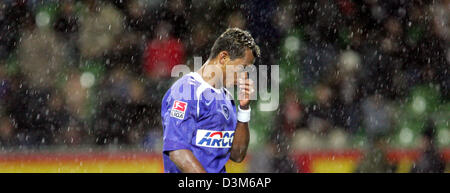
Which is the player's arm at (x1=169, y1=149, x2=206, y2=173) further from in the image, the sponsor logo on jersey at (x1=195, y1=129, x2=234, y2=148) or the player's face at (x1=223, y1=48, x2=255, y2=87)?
the player's face at (x1=223, y1=48, x2=255, y2=87)

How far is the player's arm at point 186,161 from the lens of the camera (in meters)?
2.27

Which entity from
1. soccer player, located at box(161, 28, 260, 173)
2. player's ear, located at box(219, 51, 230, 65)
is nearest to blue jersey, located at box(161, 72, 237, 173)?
soccer player, located at box(161, 28, 260, 173)

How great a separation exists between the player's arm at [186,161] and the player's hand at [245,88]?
1.49 ft

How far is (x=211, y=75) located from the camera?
2.65 m

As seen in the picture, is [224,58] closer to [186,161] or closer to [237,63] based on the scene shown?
[237,63]

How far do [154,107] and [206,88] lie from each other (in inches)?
132

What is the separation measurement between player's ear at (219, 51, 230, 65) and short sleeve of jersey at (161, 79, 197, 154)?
297 mm

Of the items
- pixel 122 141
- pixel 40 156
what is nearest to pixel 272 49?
pixel 122 141

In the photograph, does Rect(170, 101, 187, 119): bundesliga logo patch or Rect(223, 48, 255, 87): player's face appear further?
Rect(223, 48, 255, 87): player's face

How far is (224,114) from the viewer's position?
2.63m

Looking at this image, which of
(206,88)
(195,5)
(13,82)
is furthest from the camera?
(195,5)

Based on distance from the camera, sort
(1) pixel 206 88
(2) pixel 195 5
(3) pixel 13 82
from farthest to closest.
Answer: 1. (2) pixel 195 5
2. (3) pixel 13 82
3. (1) pixel 206 88

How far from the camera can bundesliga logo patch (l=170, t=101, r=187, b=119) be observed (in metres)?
2.40

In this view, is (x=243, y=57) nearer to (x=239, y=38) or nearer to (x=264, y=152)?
(x=239, y=38)
